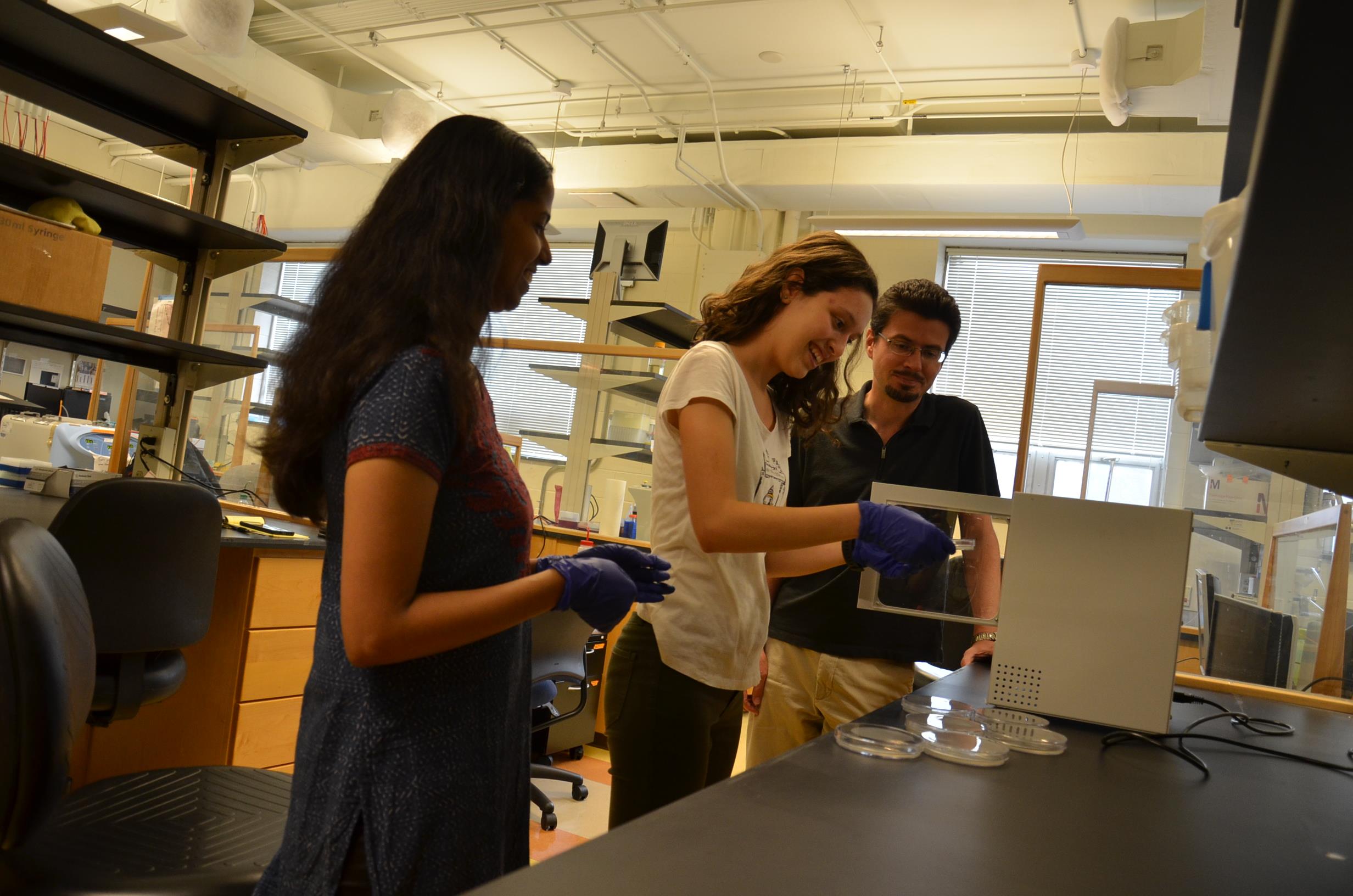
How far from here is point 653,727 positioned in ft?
4.05

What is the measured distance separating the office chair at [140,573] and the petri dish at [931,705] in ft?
4.76

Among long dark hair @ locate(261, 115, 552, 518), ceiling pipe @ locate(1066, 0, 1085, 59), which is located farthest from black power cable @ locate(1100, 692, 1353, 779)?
ceiling pipe @ locate(1066, 0, 1085, 59)

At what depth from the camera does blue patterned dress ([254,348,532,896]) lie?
809 mm

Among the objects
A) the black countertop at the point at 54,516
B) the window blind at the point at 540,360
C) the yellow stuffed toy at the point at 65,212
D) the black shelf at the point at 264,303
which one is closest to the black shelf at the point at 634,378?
the window blind at the point at 540,360

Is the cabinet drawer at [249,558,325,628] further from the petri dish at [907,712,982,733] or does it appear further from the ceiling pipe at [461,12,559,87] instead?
the ceiling pipe at [461,12,559,87]

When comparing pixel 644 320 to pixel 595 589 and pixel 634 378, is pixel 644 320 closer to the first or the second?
pixel 634 378

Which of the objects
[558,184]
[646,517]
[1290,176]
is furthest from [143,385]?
[1290,176]

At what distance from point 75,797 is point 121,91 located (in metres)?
1.72

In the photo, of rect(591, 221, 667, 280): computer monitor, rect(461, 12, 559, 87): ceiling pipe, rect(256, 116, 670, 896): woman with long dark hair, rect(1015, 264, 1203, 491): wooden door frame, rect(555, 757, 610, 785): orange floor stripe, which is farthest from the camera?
rect(461, 12, 559, 87): ceiling pipe

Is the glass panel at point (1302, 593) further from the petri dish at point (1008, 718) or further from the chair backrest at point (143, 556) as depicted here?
the chair backrest at point (143, 556)

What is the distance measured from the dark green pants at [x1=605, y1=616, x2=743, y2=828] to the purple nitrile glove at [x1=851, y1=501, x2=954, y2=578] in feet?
0.94

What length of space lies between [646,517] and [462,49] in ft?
9.68

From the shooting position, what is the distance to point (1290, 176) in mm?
297

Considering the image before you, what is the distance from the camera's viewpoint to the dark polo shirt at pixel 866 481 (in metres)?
1.59
